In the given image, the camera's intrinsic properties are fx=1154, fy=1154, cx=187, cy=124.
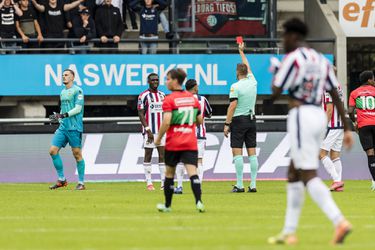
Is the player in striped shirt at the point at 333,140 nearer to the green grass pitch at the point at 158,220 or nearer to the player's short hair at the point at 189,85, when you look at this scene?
the green grass pitch at the point at 158,220

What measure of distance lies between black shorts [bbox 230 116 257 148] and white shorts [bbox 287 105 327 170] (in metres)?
9.18

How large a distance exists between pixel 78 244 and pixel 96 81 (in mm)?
16978

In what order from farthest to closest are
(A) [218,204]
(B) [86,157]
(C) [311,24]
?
(C) [311,24] → (B) [86,157] → (A) [218,204]

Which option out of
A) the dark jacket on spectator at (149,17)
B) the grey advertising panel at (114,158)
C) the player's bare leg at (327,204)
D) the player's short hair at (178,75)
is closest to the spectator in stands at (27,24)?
the dark jacket on spectator at (149,17)

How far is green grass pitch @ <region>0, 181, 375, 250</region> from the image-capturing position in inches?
440

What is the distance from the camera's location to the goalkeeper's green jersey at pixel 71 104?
21125 millimetres

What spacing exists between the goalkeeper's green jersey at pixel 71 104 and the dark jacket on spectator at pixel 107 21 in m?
7.08

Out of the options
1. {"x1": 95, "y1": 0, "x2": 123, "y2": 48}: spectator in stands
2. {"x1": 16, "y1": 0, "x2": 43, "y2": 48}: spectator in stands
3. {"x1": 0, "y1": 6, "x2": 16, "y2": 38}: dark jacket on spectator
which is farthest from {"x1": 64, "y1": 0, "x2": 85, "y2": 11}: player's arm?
{"x1": 0, "y1": 6, "x2": 16, "y2": 38}: dark jacket on spectator

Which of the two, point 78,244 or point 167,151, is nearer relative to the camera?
point 78,244

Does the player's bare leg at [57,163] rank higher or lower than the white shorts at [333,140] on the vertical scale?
lower

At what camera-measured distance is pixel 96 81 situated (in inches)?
1096

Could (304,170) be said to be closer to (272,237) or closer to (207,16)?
(272,237)

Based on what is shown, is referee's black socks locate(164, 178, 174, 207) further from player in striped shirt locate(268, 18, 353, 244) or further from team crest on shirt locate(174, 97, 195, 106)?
player in striped shirt locate(268, 18, 353, 244)

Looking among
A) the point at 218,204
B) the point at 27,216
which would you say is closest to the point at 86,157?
the point at 218,204
